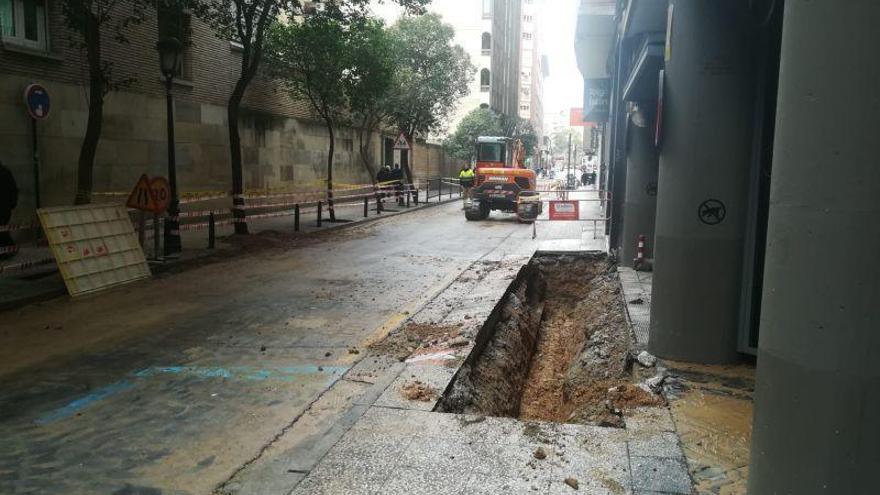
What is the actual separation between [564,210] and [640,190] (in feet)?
19.1

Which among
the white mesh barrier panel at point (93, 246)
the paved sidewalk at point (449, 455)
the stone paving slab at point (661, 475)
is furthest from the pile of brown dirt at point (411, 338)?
the white mesh barrier panel at point (93, 246)

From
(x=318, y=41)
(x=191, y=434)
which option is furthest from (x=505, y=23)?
(x=191, y=434)

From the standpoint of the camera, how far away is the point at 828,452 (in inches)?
92.7

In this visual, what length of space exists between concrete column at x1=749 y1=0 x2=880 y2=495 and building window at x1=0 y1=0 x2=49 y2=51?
47.0ft

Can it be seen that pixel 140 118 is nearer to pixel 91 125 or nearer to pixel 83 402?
pixel 91 125

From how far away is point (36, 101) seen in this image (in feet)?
40.7

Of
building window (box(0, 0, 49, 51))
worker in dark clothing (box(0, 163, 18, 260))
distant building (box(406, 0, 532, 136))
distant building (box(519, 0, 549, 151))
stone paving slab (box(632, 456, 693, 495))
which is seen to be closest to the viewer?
stone paving slab (box(632, 456, 693, 495))

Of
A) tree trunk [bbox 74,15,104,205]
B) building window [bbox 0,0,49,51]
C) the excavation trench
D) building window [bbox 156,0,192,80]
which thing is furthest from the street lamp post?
the excavation trench

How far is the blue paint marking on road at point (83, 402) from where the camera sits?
A: 4.60 metres

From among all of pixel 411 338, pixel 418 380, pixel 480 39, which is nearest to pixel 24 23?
pixel 411 338

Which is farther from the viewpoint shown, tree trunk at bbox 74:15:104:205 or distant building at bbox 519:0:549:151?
distant building at bbox 519:0:549:151

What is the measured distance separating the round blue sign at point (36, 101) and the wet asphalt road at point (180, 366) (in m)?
4.83

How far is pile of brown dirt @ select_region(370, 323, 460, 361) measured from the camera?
620 centimetres

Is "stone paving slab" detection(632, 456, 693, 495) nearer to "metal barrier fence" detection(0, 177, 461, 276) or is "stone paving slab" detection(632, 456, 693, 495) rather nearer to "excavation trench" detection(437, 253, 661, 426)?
"excavation trench" detection(437, 253, 661, 426)
